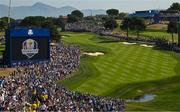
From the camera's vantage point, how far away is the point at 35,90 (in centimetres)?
5572

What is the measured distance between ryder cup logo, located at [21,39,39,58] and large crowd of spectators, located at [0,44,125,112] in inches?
249

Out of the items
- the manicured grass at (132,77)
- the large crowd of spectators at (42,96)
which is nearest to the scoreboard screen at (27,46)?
the large crowd of spectators at (42,96)

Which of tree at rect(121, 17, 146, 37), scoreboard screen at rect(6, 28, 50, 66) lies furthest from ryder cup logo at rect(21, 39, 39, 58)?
tree at rect(121, 17, 146, 37)

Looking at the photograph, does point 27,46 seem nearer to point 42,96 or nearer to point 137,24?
point 42,96

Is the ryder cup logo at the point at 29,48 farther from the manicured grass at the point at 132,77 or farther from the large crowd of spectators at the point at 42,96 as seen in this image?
the manicured grass at the point at 132,77

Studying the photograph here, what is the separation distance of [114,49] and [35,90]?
68549 millimetres

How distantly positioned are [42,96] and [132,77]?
111 feet

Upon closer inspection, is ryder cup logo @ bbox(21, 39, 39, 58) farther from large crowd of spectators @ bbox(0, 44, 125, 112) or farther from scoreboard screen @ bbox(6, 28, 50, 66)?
large crowd of spectators @ bbox(0, 44, 125, 112)

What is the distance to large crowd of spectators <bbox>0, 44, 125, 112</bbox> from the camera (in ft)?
153

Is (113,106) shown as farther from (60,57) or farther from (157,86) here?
(60,57)

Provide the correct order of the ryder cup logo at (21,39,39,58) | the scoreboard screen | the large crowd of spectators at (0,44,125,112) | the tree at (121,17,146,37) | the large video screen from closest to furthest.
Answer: the large crowd of spectators at (0,44,125,112) < the scoreboard screen < the large video screen < the ryder cup logo at (21,39,39,58) < the tree at (121,17,146,37)

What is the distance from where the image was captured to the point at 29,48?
84875mm

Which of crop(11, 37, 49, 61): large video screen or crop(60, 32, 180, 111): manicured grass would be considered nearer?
crop(60, 32, 180, 111): manicured grass

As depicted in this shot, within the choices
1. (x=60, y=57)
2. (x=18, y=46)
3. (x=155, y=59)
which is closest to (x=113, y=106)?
(x=18, y=46)
